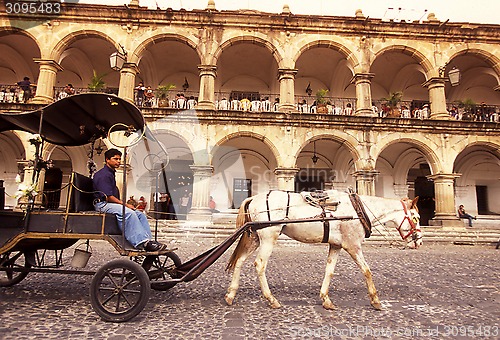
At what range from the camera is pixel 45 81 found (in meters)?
14.2

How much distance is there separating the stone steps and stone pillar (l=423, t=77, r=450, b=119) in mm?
5513

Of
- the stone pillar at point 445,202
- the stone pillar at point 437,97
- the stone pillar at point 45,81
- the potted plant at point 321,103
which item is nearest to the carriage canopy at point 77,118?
the stone pillar at point 45,81

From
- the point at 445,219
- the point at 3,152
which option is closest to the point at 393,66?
the point at 445,219

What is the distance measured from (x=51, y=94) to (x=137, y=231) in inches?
535

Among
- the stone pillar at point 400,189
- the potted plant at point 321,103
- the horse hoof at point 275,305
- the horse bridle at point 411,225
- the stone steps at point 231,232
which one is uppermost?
the potted plant at point 321,103

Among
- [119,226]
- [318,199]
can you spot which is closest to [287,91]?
[318,199]

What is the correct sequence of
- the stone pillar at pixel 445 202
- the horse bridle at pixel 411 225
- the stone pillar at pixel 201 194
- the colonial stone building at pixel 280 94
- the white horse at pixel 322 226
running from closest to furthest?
1. the white horse at pixel 322 226
2. the horse bridle at pixel 411 225
3. the stone pillar at pixel 201 194
4. the stone pillar at pixel 445 202
5. the colonial stone building at pixel 280 94

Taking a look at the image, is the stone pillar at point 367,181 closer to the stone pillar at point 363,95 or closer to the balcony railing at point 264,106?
the stone pillar at point 363,95

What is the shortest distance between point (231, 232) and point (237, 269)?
28.6 ft

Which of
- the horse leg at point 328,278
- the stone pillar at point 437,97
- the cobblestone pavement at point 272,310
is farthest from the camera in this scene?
the stone pillar at point 437,97

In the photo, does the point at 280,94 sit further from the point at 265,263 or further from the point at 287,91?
the point at 265,263

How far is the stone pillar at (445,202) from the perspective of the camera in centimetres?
1421

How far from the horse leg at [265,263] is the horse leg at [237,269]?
229 millimetres

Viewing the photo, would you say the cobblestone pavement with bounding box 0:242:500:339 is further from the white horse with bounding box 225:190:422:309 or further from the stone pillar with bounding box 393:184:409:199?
the stone pillar with bounding box 393:184:409:199
